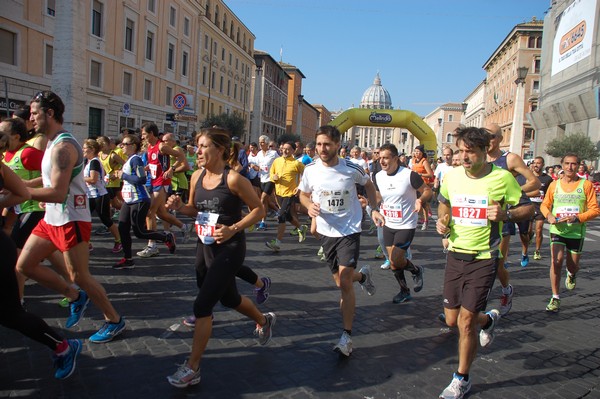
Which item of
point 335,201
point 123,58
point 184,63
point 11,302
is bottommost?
point 11,302

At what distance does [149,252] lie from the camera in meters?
7.65

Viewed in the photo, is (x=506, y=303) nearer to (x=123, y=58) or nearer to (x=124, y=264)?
(x=124, y=264)

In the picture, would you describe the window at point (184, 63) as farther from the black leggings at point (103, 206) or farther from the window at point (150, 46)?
the black leggings at point (103, 206)

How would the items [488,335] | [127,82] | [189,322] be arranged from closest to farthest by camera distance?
[488,335]
[189,322]
[127,82]

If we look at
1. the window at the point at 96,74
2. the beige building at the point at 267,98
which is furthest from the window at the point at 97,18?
the beige building at the point at 267,98

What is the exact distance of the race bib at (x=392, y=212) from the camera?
6.04 m

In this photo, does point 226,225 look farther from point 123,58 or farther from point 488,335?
point 123,58

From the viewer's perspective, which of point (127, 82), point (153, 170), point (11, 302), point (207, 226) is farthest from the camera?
point (127, 82)

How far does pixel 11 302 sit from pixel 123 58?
31.2m

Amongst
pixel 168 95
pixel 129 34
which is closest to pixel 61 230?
pixel 129 34

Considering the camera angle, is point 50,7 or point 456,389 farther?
point 50,7

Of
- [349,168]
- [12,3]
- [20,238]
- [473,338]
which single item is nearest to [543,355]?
[473,338]

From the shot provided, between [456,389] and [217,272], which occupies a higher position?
[217,272]

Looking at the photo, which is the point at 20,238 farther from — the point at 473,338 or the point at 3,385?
the point at 473,338
